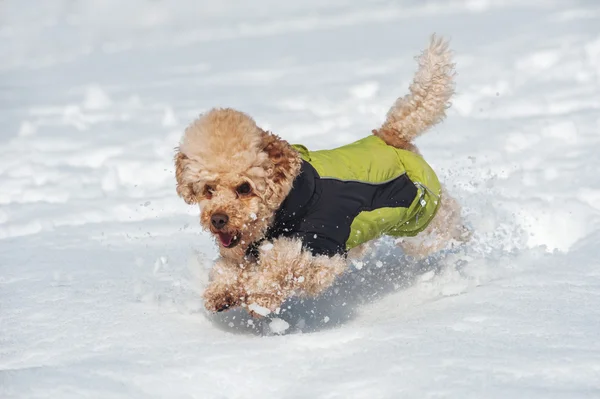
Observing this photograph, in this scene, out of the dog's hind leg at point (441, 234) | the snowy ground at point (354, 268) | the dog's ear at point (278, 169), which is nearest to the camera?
the snowy ground at point (354, 268)

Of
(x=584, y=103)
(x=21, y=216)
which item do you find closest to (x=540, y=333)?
(x=21, y=216)

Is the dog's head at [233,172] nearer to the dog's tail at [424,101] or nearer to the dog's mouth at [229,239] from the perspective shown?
the dog's mouth at [229,239]

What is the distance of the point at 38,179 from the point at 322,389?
443 cm

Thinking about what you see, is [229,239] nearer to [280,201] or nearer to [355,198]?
[280,201]

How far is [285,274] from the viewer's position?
3.15 m

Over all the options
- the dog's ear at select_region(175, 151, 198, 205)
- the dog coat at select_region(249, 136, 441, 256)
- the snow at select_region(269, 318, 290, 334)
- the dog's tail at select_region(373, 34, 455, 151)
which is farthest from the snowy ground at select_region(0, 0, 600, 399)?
the dog's tail at select_region(373, 34, 455, 151)

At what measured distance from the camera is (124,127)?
7895mm

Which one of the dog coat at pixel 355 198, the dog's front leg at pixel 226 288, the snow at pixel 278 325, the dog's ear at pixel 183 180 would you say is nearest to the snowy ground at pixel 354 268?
the snow at pixel 278 325

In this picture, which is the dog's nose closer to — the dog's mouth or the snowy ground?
the dog's mouth

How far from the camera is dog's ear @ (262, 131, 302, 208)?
306 cm

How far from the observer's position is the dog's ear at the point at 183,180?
310 centimetres

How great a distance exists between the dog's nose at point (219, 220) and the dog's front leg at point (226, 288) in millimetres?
301

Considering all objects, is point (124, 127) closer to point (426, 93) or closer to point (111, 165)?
point (111, 165)

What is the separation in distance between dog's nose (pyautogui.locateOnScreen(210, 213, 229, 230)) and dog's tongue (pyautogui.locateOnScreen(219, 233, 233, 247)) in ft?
0.18
